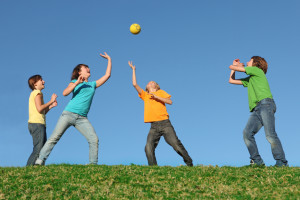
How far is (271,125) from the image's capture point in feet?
37.4

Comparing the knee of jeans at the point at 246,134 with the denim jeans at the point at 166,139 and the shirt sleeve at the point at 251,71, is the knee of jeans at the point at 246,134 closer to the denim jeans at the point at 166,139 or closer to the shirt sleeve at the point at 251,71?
the shirt sleeve at the point at 251,71

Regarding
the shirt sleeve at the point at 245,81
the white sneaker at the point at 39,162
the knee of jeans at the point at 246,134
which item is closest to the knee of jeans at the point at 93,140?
the white sneaker at the point at 39,162

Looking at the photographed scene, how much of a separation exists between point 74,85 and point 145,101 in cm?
272

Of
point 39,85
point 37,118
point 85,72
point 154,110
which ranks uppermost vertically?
point 85,72

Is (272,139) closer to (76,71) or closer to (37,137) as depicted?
(76,71)

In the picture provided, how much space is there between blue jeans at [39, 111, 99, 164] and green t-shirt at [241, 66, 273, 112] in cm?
530

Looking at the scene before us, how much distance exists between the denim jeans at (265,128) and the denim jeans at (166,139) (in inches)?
85.9

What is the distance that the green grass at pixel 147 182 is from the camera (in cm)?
872

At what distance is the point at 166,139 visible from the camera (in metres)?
12.6

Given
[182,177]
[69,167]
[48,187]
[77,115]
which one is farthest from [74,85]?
[182,177]

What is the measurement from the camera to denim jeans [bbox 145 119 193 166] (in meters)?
12.5

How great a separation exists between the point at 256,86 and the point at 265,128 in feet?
4.66

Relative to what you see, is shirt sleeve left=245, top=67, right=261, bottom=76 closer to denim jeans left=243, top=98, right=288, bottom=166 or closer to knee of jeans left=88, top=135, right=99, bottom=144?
denim jeans left=243, top=98, right=288, bottom=166

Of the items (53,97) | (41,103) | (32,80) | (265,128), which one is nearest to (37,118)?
(41,103)
